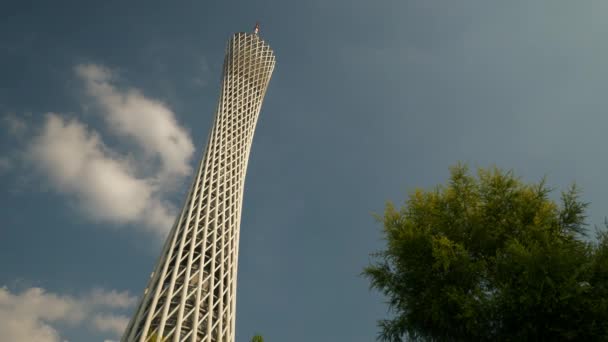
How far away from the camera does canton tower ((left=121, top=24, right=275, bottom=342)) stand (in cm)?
1608

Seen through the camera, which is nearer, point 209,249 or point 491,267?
point 491,267

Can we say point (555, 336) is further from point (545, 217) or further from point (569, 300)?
point (545, 217)

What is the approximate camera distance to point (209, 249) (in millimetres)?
20031

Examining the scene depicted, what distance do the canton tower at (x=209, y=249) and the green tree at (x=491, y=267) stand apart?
769 cm

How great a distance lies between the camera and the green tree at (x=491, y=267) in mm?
6656

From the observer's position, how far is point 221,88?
28266 mm

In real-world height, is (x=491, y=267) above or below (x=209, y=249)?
below

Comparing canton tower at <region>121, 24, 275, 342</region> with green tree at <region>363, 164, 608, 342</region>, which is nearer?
green tree at <region>363, 164, 608, 342</region>

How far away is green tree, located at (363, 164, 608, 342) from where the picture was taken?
666 cm

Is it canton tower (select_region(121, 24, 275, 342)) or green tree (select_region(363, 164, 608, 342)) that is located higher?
canton tower (select_region(121, 24, 275, 342))

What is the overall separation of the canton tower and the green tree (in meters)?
7.69

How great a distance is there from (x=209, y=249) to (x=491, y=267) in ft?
48.3

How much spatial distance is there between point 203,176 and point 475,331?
17.6 metres

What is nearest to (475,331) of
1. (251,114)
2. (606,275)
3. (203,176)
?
(606,275)
